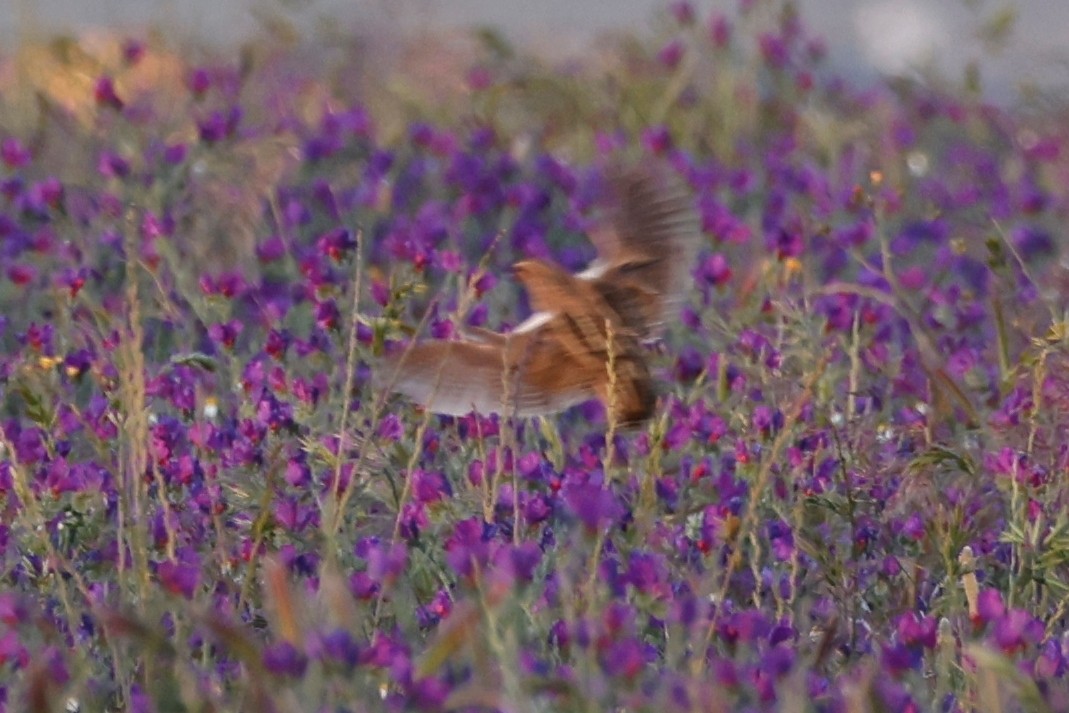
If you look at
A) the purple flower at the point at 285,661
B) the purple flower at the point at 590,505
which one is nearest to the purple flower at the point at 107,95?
the purple flower at the point at 590,505

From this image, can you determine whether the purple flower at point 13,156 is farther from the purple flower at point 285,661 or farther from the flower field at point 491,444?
the purple flower at point 285,661

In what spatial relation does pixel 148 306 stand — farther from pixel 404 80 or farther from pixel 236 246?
pixel 404 80

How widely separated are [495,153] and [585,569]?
3.69 m

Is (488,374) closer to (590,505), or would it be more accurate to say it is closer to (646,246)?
(646,246)

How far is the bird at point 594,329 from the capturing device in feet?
12.0

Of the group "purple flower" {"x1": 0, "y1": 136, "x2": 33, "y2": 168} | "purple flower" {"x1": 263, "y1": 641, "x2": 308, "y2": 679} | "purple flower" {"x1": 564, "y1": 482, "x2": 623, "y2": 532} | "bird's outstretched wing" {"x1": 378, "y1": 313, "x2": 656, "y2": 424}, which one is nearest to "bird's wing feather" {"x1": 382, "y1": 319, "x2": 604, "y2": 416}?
"bird's outstretched wing" {"x1": 378, "y1": 313, "x2": 656, "y2": 424}

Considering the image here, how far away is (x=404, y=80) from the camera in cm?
799

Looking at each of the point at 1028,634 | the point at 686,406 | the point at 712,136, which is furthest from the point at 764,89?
the point at 1028,634

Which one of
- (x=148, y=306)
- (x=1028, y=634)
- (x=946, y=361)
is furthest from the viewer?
(x=148, y=306)

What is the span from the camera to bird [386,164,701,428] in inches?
144

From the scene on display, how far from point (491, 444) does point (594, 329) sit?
50 cm

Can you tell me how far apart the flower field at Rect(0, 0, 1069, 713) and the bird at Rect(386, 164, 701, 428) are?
2.8 inches

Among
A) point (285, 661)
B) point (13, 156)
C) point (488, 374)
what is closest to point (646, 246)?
point (488, 374)

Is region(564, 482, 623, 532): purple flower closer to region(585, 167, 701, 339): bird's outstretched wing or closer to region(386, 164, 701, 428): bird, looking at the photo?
region(386, 164, 701, 428): bird
